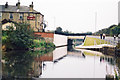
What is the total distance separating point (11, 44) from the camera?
46.2 metres

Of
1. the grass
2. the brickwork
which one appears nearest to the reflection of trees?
the brickwork

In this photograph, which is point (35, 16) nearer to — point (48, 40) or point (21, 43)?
point (48, 40)

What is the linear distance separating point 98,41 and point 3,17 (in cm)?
2967

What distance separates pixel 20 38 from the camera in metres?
45.2

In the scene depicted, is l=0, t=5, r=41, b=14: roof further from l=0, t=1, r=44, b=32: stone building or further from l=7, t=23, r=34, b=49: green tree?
l=7, t=23, r=34, b=49: green tree

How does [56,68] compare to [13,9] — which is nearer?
[56,68]

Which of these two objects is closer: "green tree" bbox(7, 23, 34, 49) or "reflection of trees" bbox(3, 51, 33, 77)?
"reflection of trees" bbox(3, 51, 33, 77)

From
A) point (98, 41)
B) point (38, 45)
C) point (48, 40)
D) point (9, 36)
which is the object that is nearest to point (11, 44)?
point (9, 36)

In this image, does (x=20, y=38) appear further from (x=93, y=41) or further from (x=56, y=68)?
(x=93, y=41)

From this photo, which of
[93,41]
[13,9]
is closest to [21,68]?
[13,9]

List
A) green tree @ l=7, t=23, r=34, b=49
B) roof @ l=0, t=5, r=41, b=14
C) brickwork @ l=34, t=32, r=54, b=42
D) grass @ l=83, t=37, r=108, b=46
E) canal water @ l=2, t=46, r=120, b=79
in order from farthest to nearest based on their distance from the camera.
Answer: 1. roof @ l=0, t=5, r=41, b=14
2. grass @ l=83, t=37, r=108, b=46
3. brickwork @ l=34, t=32, r=54, b=42
4. green tree @ l=7, t=23, r=34, b=49
5. canal water @ l=2, t=46, r=120, b=79

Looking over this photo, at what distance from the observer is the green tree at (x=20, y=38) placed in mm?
45312

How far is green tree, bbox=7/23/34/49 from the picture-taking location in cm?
4531

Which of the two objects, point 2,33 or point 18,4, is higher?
point 18,4
